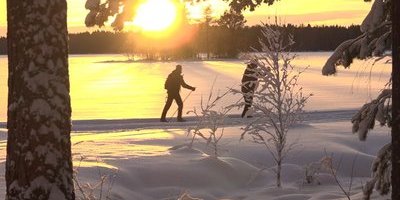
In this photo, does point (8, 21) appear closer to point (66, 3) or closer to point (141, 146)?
point (66, 3)

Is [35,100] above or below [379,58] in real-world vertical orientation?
below

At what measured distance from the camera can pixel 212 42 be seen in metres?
85.4

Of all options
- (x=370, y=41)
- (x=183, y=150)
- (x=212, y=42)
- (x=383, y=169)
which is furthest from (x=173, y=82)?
(x=212, y=42)

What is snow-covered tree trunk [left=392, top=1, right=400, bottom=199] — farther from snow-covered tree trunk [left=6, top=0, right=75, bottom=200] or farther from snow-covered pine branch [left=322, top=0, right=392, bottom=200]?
snow-covered tree trunk [left=6, top=0, right=75, bottom=200]

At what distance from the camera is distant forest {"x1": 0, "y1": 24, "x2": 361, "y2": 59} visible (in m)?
80.6

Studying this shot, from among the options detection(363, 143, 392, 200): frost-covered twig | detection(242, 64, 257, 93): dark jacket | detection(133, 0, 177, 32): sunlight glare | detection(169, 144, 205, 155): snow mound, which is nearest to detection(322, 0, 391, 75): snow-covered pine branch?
detection(363, 143, 392, 200): frost-covered twig

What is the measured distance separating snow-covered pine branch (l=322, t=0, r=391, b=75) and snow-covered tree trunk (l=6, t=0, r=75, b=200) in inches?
95.9

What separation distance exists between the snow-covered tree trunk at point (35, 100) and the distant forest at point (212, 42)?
182ft

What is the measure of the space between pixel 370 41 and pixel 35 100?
296cm

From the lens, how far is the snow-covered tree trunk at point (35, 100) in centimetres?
400

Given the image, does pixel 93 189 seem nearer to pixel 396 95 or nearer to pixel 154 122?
pixel 396 95

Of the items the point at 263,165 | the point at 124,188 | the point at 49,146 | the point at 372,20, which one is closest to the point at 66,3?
the point at 49,146

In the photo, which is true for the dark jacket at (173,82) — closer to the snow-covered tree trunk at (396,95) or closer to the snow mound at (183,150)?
the snow mound at (183,150)

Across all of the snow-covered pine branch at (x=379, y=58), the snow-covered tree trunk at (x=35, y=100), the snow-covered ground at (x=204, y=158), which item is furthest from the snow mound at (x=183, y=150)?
the snow-covered tree trunk at (x=35, y=100)
